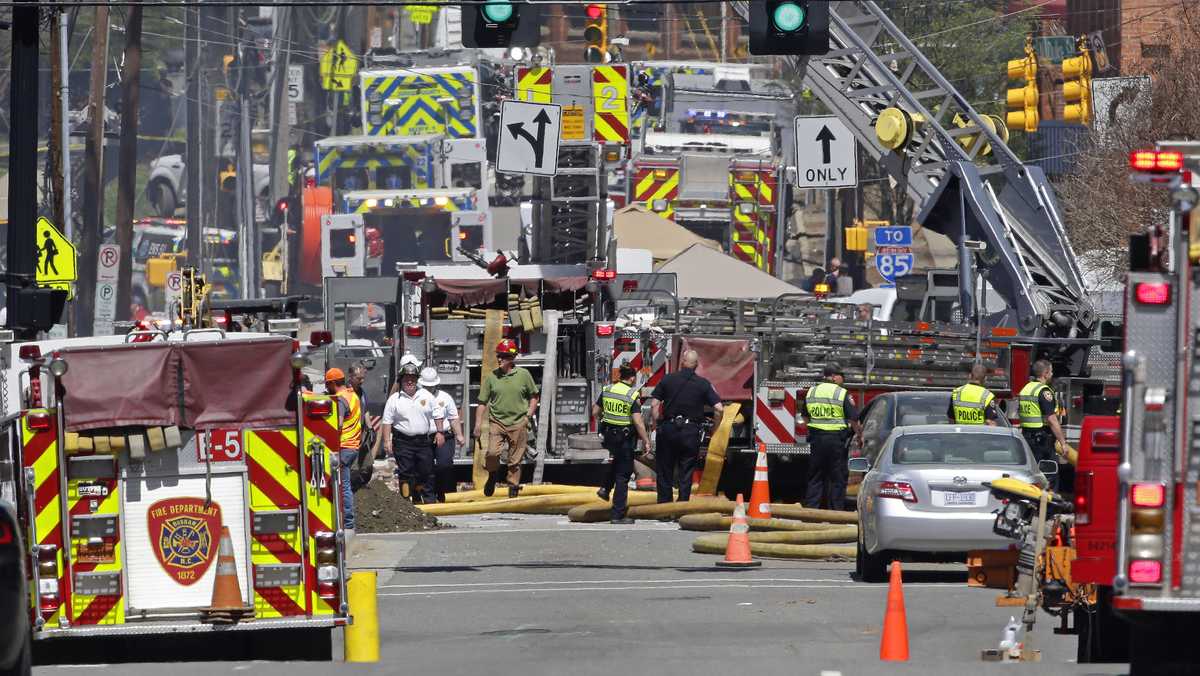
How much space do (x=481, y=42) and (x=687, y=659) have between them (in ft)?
23.9

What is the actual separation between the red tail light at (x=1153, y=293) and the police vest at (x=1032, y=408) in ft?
37.7

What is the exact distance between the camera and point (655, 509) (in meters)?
21.1

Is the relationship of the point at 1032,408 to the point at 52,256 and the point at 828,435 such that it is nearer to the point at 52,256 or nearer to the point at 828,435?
the point at 828,435

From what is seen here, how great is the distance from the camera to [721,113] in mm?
63562

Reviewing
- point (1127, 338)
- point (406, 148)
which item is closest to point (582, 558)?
point (1127, 338)

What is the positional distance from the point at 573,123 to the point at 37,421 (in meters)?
16.3

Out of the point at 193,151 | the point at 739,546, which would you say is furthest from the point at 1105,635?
the point at 193,151

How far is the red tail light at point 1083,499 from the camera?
11.3m

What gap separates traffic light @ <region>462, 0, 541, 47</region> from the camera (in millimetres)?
17562

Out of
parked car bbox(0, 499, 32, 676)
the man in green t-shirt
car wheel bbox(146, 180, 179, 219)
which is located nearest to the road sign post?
the man in green t-shirt

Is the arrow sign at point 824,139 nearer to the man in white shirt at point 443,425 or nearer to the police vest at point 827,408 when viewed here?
the man in white shirt at point 443,425

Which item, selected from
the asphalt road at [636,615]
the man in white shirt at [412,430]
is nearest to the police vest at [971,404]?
the asphalt road at [636,615]

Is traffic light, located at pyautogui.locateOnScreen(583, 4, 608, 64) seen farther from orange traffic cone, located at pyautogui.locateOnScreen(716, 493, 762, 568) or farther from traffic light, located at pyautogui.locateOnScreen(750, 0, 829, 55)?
orange traffic cone, located at pyautogui.locateOnScreen(716, 493, 762, 568)

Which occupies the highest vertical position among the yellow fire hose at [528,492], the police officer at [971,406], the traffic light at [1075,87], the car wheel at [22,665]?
the traffic light at [1075,87]
